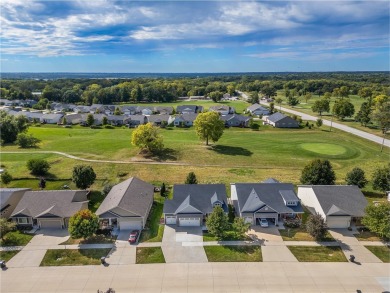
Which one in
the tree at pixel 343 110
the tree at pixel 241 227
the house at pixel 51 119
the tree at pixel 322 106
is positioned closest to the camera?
the tree at pixel 241 227

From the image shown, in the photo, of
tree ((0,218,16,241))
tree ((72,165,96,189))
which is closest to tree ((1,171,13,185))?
tree ((72,165,96,189))

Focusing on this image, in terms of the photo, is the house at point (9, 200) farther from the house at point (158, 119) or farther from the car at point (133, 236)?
the house at point (158, 119)

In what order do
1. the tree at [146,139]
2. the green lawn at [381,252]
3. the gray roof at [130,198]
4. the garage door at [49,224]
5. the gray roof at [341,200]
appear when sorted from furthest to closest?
the tree at [146,139]
the garage door at [49,224]
the gray roof at [130,198]
the gray roof at [341,200]
the green lawn at [381,252]

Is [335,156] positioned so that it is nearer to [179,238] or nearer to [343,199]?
[343,199]

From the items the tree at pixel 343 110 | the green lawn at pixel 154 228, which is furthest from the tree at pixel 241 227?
the tree at pixel 343 110

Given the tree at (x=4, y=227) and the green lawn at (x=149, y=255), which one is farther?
the tree at (x=4, y=227)

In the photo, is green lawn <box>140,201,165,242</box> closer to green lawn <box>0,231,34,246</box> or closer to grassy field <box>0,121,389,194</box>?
grassy field <box>0,121,389,194</box>
